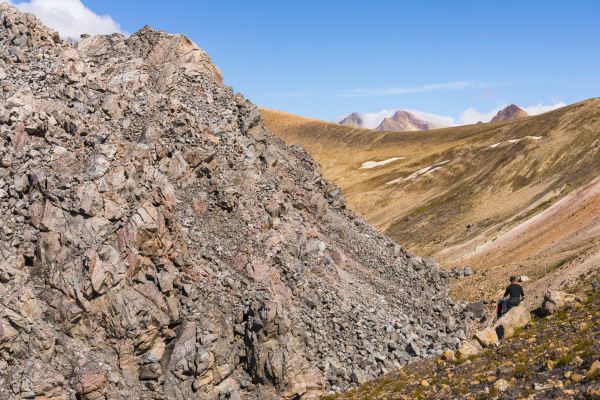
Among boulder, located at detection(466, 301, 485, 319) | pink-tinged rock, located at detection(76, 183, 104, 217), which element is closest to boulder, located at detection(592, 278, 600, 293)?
boulder, located at detection(466, 301, 485, 319)

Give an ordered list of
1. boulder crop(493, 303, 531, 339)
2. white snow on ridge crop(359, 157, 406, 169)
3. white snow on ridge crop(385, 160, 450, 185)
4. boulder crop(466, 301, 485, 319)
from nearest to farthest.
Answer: boulder crop(493, 303, 531, 339) < boulder crop(466, 301, 485, 319) < white snow on ridge crop(385, 160, 450, 185) < white snow on ridge crop(359, 157, 406, 169)

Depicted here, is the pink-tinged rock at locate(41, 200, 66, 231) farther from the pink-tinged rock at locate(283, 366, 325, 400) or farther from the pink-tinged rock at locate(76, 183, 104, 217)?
the pink-tinged rock at locate(283, 366, 325, 400)

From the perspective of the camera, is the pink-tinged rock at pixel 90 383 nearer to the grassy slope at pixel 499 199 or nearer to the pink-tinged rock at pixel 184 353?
the pink-tinged rock at pixel 184 353

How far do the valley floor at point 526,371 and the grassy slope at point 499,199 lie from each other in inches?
705

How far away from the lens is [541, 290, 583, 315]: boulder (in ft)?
79.2

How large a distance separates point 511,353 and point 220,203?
67.3 ft

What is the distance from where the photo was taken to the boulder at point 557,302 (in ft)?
79.2

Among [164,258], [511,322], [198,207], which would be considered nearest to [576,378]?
[511,322]

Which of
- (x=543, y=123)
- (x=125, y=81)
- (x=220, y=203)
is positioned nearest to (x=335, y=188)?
(x=220, y=203)

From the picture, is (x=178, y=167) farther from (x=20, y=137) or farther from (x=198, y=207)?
(x=20, y=137)

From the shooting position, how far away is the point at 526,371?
56.9ft

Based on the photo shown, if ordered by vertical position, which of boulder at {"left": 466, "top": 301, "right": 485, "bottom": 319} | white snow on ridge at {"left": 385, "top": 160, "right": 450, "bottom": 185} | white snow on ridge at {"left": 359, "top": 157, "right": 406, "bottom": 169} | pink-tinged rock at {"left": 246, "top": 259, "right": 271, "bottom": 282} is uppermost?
white snow on ridge at {"left": 359, "top": 157, "right": 406, "bottom": 169}

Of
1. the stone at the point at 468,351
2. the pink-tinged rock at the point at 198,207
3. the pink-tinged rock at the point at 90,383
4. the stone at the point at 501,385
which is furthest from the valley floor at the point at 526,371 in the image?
the pink-tinged rock at the point at 198,207

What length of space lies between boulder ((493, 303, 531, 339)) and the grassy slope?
14.8 m
